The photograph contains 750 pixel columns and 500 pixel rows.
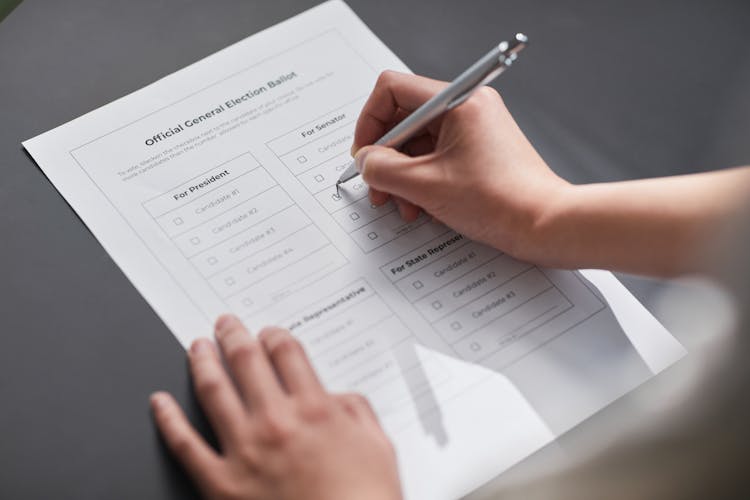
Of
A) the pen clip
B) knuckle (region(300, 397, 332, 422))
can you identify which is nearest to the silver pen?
the pen clip

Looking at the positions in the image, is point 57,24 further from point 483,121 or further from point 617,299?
point 617,299

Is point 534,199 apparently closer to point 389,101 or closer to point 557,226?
point 557,226

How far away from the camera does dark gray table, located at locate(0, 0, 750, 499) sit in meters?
0.58

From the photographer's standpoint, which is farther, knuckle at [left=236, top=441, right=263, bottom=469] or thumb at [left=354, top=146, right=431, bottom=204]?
thumb at [left=354, top=146, right=431, bottom=204]

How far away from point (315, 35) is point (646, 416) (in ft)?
1.57

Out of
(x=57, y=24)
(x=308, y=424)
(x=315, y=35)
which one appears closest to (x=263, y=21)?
(x=315, y=35)

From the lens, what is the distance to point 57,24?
0.78 metres

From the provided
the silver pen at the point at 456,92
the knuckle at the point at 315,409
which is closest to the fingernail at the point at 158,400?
the knuckle at the point at 315,409

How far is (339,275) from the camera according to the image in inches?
25.5

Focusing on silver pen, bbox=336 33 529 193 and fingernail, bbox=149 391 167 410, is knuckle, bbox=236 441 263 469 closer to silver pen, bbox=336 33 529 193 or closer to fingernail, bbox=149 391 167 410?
fingernail, bbox=149 391 167 410

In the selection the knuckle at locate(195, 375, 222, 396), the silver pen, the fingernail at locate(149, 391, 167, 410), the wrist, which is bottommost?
the wrist

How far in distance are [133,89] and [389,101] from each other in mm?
251

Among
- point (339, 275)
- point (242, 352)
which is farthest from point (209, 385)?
point (339, 275)

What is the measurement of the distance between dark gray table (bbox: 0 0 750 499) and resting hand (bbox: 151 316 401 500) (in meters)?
0.03
